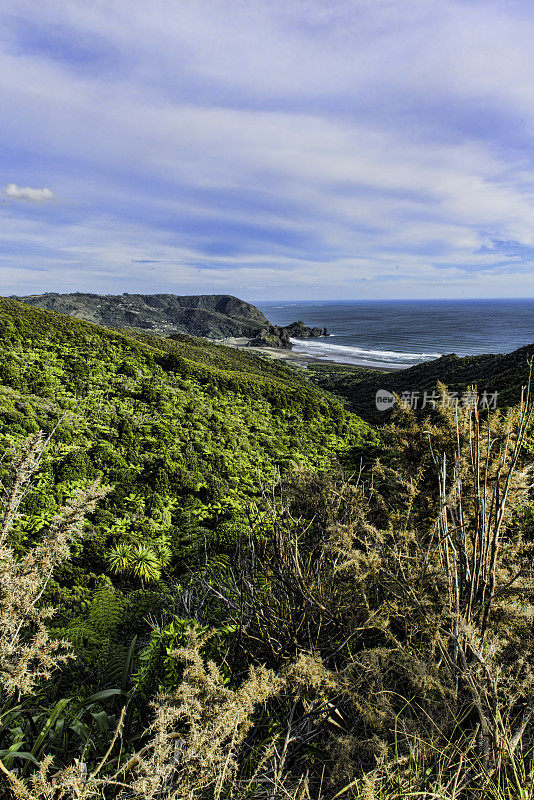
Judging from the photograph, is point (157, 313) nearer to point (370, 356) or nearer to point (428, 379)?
point (370, 356)

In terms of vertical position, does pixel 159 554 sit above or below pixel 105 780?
below

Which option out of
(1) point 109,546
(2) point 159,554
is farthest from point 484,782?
→ (1) point 109,546

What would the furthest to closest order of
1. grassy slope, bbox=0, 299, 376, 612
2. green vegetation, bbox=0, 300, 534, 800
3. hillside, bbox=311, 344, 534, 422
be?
hillside, bbox=311, 344, 534, 422 < grassy slope, bbox=0, 299, 376, 612 < green vegetation, bbox=0, 300, 534, 800

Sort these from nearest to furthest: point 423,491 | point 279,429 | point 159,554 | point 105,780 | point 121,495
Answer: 1. point 105,780
2. point 423,491
3. point 159,554
4. point 121,495
5. point 279,429

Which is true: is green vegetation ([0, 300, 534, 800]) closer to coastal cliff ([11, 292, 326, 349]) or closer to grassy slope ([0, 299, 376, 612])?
grassy slope ([0, 299, 376, 612])

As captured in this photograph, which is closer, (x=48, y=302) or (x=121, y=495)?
(x=121, y=495)

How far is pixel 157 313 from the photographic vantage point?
104188mm

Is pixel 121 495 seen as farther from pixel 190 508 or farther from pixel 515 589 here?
pixel 515 589

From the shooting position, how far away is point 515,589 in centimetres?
203

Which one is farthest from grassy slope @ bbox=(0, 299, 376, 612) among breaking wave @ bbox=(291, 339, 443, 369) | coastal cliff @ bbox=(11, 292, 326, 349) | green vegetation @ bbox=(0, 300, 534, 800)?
coastal cliff @ bbox=(11, 292, 326, 349)

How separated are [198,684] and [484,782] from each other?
4.20ft

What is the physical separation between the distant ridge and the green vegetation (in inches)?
2396

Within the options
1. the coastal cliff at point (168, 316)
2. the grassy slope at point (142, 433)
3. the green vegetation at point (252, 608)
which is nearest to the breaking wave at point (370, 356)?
the coastal cliff at point (168, 316)

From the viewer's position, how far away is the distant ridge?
80062 mm
